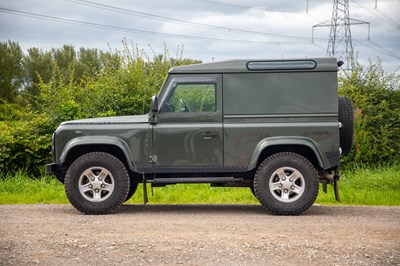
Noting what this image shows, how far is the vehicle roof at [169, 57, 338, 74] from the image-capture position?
9.69 metres

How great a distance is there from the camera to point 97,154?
9750 mm

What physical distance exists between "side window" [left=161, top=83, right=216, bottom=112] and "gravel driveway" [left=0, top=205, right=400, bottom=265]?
153cm

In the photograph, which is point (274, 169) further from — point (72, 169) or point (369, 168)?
point (369, 168)

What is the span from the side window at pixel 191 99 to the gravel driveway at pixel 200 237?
1.53 metres

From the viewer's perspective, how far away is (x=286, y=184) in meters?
9.64

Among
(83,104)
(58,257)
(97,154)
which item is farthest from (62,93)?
(58,257)

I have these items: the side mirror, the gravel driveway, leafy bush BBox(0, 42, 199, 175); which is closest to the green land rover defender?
the side mirror

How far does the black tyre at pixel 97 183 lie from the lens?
9.66 m

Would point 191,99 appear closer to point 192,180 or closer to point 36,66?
point 192,180

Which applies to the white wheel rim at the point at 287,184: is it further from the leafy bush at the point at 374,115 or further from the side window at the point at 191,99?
the leafy bush at the point at 374,115

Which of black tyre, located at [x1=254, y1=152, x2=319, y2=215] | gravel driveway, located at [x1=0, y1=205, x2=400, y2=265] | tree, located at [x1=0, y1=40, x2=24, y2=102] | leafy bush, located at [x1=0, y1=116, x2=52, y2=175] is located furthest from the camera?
tree, located at [x1=0, y1=40, x2=24, y2=102]

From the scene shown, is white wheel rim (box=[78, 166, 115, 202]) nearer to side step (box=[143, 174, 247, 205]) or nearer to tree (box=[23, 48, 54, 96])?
side step (box=[143, 174, 247, 205])

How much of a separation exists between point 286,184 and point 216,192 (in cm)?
295

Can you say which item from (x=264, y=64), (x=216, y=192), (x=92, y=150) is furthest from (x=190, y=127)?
(x=216, y=192)
